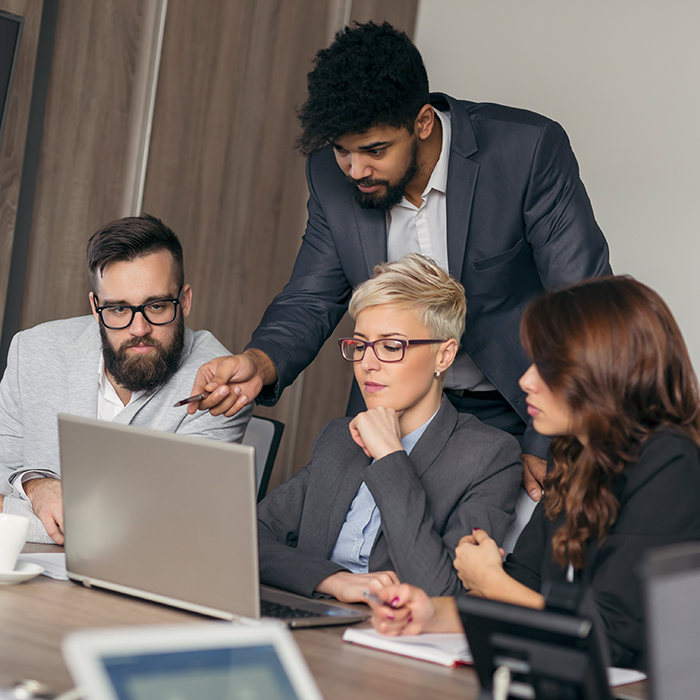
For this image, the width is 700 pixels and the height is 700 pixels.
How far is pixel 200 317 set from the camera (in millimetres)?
3598

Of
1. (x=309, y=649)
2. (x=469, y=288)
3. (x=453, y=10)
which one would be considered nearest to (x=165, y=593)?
(x=309, y=649)

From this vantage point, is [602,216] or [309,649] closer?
[309,649]

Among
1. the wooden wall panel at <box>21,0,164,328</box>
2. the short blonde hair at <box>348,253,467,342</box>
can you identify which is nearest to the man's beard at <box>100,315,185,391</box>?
the short blonde hair at <box>348,253,467,342</box>

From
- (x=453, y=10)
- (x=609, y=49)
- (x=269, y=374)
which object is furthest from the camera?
(x=453, y=10)

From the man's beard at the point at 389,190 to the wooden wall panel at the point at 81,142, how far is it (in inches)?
50.0

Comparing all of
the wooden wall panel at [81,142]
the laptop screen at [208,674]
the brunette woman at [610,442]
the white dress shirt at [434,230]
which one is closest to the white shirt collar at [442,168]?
the white dress shirt at [434,230]

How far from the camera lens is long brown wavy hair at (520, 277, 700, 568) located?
1379 millimetres

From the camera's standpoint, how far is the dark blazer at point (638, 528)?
1.28 meters

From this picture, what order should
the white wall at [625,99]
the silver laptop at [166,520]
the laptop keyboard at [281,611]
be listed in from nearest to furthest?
1. the silver laptop at [166,520]
2. the laptop keyboard at [281,611]
3. the white wall at [625,99]

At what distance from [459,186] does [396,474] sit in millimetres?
937

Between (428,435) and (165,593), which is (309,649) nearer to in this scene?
(165,593)

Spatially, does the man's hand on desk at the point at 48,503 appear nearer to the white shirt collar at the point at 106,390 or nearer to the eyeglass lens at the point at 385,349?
the white shirt collar at the point at 106,390

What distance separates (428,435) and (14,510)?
92 cm

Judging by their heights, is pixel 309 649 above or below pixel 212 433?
below
